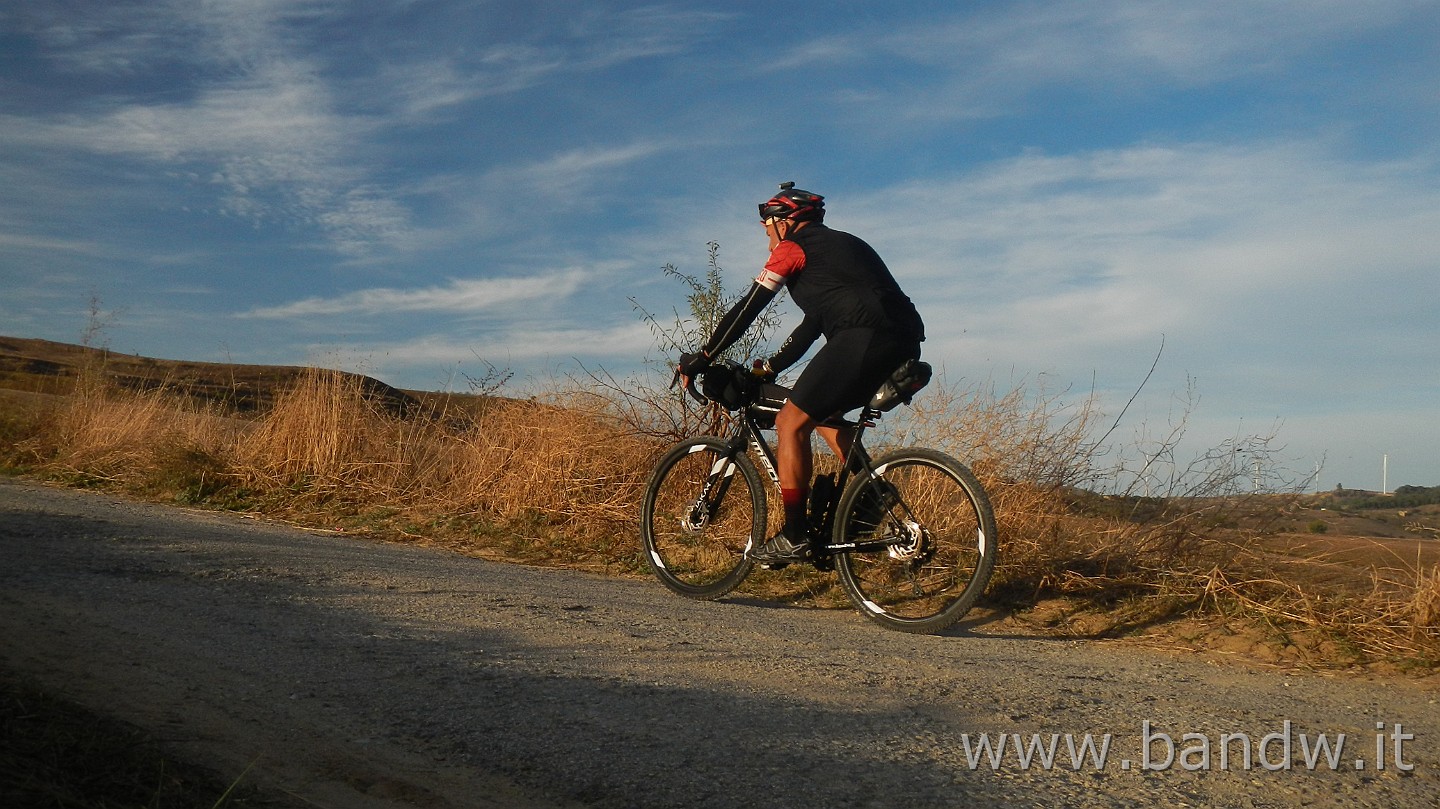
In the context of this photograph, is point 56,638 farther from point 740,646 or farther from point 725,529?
point 725,529

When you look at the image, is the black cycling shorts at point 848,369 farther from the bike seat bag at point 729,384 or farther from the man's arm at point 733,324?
the bike seat bag at point 729,384

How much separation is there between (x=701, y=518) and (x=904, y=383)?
1721mm

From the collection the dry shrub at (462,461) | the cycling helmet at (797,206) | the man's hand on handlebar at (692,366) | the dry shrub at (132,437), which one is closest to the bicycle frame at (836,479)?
the man's hand on handlebar at (692,366)

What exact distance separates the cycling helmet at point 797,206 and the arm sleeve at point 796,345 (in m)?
0.60

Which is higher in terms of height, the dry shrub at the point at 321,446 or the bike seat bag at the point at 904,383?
the bike seat bag at the point at 904,383

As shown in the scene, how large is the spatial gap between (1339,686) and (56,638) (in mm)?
5132

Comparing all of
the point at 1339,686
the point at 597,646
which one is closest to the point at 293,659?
the point at 597,646

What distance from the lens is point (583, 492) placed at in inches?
338

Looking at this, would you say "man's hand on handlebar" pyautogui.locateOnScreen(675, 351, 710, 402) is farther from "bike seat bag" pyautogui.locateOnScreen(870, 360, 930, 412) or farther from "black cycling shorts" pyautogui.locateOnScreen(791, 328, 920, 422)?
"bike seat bag" pyautogui.locateOnScreen(870, 360, 930, 412)

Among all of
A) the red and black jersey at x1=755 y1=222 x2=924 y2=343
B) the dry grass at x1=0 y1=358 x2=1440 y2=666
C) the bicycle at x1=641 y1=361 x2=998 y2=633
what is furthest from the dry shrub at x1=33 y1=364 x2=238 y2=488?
the red and black jersey at x1=755 y1=222 x2=924 y2=343

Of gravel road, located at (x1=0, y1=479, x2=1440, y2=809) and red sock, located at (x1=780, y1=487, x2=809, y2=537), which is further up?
red sock, located at (x1=780, y1=487, x2=809, y2=537)

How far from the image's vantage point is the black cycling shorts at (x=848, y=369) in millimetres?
5602

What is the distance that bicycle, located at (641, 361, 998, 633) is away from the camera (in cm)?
562

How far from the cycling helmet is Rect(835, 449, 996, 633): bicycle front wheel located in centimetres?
145
